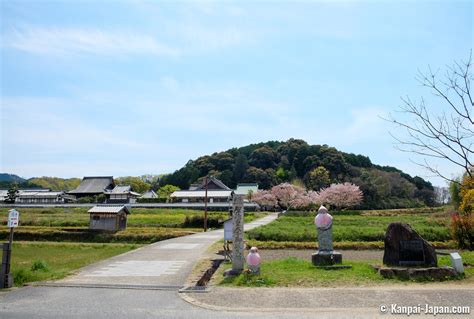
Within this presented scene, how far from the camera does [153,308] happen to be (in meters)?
7.00

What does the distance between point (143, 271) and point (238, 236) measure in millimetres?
3511

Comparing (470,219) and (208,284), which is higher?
(470,219)

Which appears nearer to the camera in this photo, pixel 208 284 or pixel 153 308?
pixel 153 308

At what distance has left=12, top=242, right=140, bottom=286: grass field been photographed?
33.3ft

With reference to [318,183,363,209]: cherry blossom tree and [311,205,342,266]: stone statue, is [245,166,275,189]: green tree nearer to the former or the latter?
[318,183,363,209]: cherry blossom tree

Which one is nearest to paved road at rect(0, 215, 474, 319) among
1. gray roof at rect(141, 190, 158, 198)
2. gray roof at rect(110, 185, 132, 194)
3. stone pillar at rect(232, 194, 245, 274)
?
stone pillar at rect(232, 194, 245, 274)

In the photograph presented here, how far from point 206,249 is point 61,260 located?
6.17m

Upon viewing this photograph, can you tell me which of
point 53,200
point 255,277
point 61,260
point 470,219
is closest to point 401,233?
point 255,277

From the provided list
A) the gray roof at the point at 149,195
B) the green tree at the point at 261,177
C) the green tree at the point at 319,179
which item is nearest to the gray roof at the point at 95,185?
the gray roof at the point at 149,195

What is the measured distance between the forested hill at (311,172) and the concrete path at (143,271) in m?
49.2

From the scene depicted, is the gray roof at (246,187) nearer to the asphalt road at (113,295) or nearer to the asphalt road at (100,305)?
the asphalt road at (113,295)

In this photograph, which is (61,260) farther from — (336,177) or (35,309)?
(336,177)

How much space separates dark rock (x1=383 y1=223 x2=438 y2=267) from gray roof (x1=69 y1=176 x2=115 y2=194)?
190ft

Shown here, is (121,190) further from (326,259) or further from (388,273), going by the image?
(388,273)
